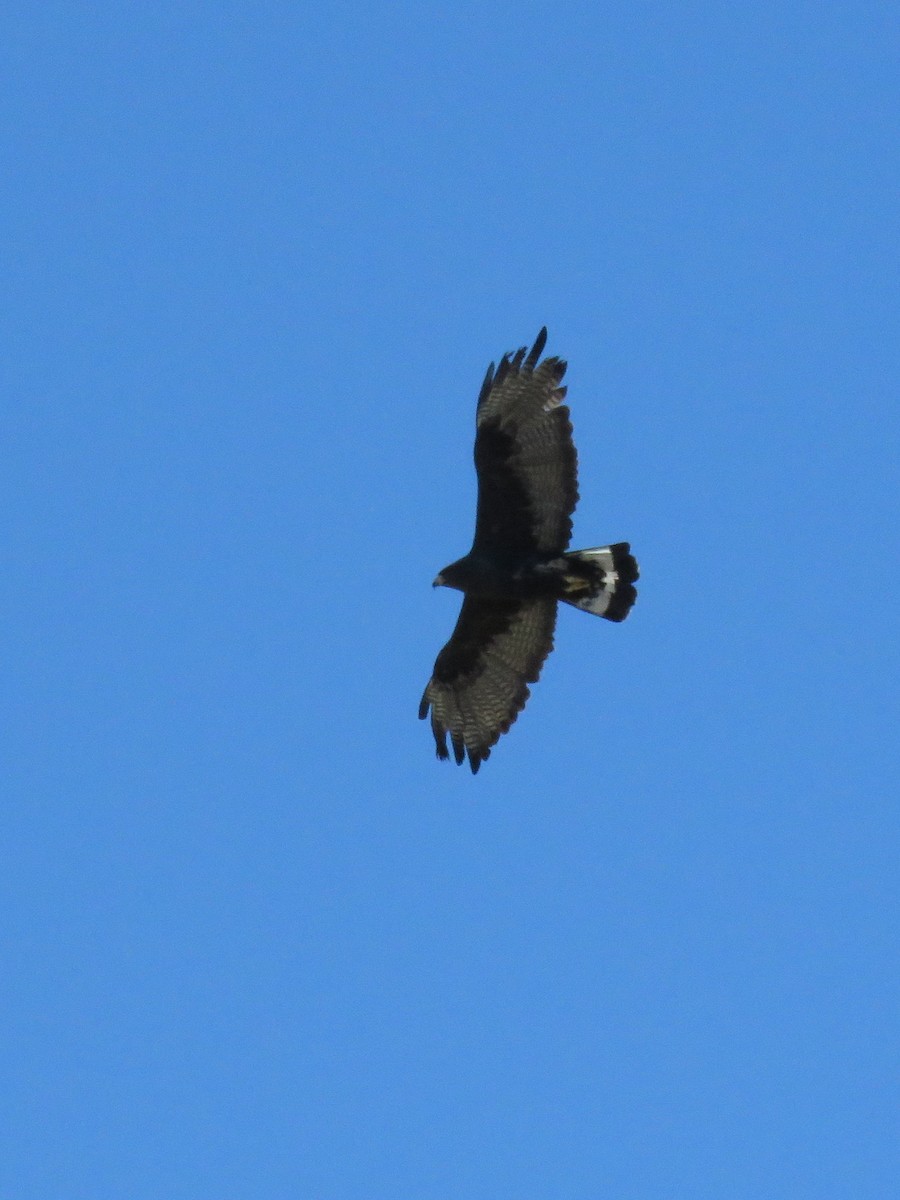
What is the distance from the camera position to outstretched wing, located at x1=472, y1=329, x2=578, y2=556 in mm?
14930

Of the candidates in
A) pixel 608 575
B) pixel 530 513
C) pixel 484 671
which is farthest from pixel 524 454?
pixel 484 671

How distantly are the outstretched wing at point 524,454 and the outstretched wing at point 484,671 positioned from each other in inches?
32.6

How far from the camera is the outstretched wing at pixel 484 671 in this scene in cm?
1595

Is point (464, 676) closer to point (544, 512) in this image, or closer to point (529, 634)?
point (529, 634)

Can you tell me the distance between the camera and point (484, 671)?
53.1ft

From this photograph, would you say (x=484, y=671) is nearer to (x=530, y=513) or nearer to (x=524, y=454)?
(x=530, y=513)

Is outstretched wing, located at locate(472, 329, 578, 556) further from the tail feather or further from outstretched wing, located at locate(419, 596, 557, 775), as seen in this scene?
outstretched wing, located at locate(419, 596, 557, 775)

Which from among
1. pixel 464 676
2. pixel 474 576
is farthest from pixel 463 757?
pixel 474 576

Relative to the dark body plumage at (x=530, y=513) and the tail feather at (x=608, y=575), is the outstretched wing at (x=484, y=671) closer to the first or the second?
the dark body plumage at (x=530, y=513)

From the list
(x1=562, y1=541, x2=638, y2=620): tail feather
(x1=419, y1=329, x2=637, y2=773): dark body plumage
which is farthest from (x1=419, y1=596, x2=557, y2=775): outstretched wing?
(x1=562, y1=541, x2=638, y2=620): tail feather

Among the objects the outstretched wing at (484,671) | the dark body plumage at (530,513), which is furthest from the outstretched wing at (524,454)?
the outstretched wing at (484,671)

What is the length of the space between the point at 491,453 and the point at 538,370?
0.66 m

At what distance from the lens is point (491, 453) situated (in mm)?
15000

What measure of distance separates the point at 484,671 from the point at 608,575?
1.46 meters
